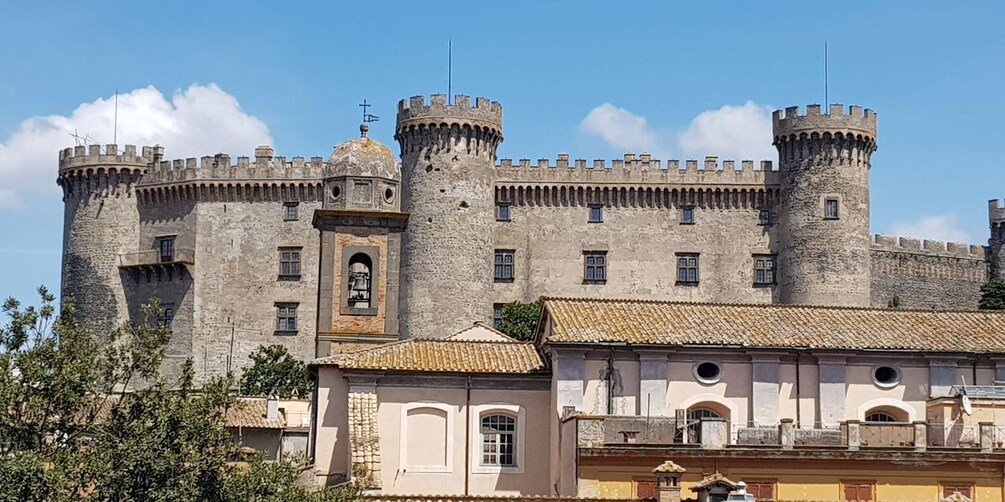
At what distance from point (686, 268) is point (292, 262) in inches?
724

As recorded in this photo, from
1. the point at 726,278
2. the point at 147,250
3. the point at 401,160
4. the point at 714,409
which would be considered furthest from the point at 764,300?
the point at 714,409

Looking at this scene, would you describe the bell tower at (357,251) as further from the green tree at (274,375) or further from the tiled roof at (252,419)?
the green tree at (274,375)

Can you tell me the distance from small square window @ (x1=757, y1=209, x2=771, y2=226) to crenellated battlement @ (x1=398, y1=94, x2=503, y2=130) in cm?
1303

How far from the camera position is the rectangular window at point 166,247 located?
273 ft

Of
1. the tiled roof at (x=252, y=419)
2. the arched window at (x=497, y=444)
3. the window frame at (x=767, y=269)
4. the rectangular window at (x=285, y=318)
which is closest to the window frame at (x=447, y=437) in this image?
the arched window at (x=497, y=444)

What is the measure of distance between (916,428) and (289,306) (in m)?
47.9

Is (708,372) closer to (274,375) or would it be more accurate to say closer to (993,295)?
(274,375)

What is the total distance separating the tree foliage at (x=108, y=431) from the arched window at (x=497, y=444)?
11674 mm

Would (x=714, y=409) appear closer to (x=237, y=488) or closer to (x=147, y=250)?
(x=237, y=488)

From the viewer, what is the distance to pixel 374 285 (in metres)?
42.9

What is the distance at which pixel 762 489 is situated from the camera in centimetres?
3625

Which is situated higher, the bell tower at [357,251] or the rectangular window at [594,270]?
the rectangular window at [594,270]

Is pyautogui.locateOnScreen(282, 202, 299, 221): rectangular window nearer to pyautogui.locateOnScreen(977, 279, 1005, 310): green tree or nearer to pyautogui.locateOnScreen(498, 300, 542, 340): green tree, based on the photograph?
pyautogui.locateOnScreen(498, 300, 542, 340): green tree

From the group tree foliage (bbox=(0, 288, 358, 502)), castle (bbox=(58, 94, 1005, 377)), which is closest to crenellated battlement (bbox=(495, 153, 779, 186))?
castle (bbox=(58, 94, 1005, 377))
